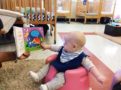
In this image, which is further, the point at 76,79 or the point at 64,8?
the point at 64,8

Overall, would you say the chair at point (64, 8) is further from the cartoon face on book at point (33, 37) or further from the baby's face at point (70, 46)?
the baby's face at point (70, 46)

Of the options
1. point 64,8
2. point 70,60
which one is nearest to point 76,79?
point 70,60

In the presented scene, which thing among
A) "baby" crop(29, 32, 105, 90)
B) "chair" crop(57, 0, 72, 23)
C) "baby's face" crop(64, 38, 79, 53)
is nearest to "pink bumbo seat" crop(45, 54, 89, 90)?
"baby" crop(29, 32, 105, 90)

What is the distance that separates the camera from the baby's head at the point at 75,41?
3.44ft

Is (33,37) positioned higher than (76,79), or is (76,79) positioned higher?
(33,37)

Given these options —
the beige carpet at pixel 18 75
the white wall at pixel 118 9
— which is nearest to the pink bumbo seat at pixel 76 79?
the beige carpet at pixel 18 75

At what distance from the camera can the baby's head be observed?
41.3 inches

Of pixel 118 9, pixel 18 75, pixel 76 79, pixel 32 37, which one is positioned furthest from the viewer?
pixel 118 9

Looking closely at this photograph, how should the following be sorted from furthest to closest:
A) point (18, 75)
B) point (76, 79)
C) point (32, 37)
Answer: point (32, 37) < point (18, 75) < point (76, 79)

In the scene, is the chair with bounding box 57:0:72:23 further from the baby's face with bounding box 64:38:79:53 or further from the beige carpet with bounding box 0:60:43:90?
the baby's face with bounding box 64:38:79:53

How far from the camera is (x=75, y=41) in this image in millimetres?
1050

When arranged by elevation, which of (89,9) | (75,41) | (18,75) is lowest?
(18,75)

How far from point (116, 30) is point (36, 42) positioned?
6.43ft

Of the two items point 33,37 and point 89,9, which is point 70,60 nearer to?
point 33,37
